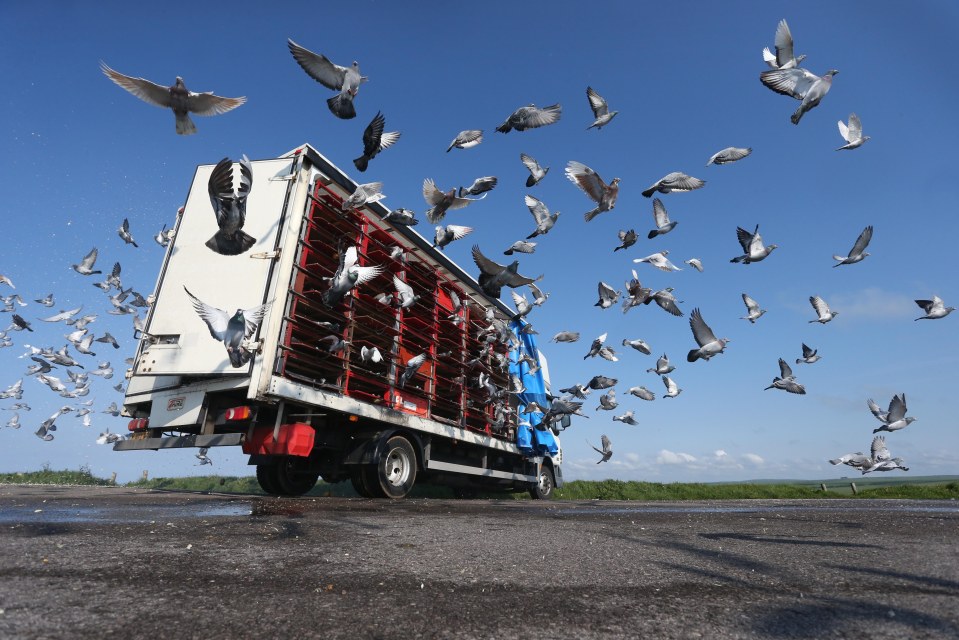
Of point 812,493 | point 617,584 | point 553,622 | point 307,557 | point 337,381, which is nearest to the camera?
point 553,622

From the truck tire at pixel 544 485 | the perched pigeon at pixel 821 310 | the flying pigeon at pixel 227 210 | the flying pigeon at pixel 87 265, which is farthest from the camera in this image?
the truck tire at pixel 544 485

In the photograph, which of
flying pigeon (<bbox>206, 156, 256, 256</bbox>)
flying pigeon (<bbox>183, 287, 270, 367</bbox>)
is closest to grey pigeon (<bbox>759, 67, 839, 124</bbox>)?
flying pigeon (<bbox>206, 156, 256, 256</bbox>)

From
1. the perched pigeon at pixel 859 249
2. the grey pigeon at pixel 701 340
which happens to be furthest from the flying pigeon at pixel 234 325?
the perched pigeon at pixel 859 249

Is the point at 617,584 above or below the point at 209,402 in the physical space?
below

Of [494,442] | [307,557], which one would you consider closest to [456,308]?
[494,442]

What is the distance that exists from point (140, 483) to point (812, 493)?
2698 cm

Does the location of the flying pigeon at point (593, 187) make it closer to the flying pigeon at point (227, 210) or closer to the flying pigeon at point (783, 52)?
the flying pigeon at point (783, 52)

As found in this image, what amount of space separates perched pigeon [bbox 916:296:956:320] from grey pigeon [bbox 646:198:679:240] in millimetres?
4793

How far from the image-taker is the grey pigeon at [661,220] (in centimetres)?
857

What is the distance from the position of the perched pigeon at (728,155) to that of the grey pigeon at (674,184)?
1.10ft

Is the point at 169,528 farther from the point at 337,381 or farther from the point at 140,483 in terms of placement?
the point at 140,483

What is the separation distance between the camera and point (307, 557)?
3.02 meters

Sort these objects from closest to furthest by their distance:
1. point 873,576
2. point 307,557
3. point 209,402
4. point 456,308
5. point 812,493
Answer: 1. point 873,576
2. point 307,557
3. point 209,402
4. point 456,308
5. point 812,493

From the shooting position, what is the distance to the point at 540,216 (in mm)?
8398
